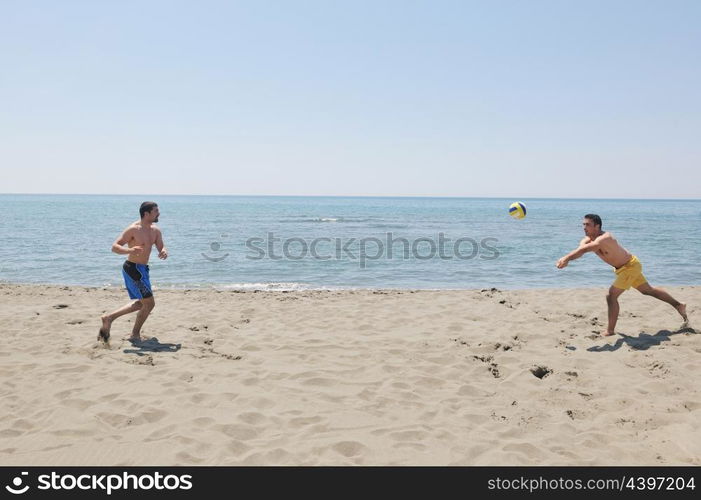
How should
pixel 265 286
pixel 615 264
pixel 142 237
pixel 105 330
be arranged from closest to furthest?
pixel 105 330 < pixel 142 237 < pixel 615 264 < pixel 265 286

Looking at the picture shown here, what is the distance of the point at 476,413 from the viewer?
4.20 m

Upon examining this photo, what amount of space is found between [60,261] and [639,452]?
696 inches

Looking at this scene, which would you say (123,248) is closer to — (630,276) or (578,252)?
(578,252)

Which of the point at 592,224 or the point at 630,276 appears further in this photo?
the point at 630,276

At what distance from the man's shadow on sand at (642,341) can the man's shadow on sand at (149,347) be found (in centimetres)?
542

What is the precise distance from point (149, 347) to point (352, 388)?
2953 millimetres

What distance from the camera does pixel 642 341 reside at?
622 cm

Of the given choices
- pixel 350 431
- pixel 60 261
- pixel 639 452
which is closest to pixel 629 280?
pixel 639 452

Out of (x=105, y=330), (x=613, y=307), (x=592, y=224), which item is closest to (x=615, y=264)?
(x=613, y=307)

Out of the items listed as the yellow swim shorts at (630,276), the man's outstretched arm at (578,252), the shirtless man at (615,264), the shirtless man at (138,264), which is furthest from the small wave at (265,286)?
the yellow swim shorts at (630,276)

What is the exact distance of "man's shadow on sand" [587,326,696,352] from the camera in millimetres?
6000

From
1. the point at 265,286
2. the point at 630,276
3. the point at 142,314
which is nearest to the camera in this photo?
the point at 142,314

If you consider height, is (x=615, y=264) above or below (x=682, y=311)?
above
